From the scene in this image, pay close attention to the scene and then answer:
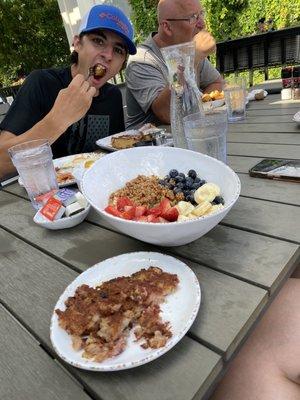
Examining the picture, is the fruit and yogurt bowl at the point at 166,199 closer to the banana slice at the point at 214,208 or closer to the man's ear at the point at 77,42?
the banana slice at the point at 214,208

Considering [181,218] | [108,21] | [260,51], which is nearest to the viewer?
[181,218]

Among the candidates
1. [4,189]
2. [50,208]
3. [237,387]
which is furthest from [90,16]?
[237,387]

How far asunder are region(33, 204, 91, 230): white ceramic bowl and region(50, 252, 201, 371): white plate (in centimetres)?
26

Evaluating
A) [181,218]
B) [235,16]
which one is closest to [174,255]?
[181,218]

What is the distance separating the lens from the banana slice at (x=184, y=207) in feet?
2.49

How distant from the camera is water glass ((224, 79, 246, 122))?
174 cm

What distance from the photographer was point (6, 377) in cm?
53

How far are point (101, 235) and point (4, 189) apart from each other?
2.28 ft

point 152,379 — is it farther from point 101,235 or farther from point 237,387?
point 101,235

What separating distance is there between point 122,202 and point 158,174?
22 centimetres

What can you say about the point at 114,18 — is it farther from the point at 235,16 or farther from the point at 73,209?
the point at 235,16

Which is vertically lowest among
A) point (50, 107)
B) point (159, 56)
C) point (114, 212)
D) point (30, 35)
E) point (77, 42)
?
point (114, 212)

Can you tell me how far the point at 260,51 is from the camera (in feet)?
14.0

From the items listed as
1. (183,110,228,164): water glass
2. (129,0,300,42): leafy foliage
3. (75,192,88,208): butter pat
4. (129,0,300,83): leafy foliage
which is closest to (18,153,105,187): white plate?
(75,192,88,208): butter pat
